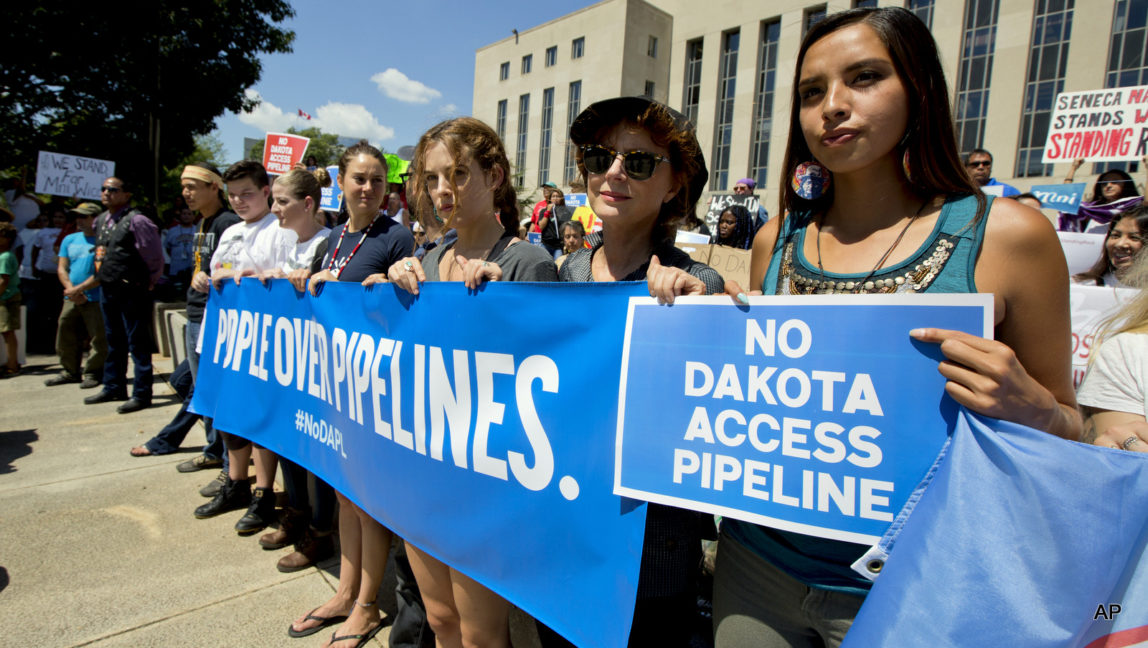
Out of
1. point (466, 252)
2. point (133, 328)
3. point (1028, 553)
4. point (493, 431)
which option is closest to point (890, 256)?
point (1028, 553)

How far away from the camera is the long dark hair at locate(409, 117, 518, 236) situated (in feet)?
6.86

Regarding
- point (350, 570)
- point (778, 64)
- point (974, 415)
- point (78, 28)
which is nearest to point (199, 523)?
point (350, 570)

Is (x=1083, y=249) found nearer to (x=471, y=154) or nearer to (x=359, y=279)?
(x=471, y=154)

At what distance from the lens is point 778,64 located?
28125mm

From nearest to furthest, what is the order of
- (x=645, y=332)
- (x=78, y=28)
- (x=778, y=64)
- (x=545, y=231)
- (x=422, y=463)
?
(x=645, y=332), (x=422, y=463), (x=545, y=231), (x=78, y=28), (x=778, y=64)

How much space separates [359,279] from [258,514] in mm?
1770

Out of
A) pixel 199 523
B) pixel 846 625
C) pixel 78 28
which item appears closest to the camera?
pixel 846 625

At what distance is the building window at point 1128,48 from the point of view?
60.3 feet

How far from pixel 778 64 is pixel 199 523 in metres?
30.0

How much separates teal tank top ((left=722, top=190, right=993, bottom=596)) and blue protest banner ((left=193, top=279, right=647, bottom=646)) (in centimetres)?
30

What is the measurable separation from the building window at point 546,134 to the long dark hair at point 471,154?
37.4m

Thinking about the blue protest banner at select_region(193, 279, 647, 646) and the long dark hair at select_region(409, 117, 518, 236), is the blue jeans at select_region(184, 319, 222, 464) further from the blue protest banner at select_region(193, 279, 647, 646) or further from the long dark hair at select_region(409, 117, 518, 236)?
the long dark hair at select_region(409, 117, 518, 236)

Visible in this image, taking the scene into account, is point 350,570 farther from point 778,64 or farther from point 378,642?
point 778,64

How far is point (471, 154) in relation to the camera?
2104 millimetres
